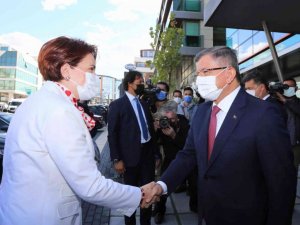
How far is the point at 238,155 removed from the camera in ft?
7.33

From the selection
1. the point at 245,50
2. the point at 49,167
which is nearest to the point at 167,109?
the point at 49,167

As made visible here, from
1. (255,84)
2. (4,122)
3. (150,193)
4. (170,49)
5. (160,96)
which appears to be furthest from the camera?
(170,49)

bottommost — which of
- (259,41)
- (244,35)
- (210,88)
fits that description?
(210,88)

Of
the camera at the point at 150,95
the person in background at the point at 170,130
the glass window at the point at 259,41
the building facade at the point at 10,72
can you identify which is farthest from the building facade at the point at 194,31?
the building facade at the point at 10,72

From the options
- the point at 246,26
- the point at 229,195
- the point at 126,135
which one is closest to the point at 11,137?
the point at 229,195

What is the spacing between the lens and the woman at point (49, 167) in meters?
1.87

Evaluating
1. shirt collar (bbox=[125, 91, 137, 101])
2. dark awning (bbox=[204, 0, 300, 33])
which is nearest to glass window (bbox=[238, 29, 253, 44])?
dark awning (bbox=[204, 0, 300, 33])

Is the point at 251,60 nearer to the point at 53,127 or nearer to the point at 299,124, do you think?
the point at 299,124

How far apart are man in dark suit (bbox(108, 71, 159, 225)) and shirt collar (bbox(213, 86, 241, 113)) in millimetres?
2061

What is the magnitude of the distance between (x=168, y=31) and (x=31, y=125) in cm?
2599

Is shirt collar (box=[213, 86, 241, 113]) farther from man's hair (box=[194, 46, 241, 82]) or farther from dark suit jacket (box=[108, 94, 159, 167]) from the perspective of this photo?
dark suit jacket (box=[108, 94, 159, 167])

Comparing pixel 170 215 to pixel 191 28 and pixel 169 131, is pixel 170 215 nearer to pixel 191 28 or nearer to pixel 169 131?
pixel 169 131

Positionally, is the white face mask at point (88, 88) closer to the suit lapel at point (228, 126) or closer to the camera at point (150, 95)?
the suit lapel at point (228, 126)

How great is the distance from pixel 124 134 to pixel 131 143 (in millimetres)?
156
